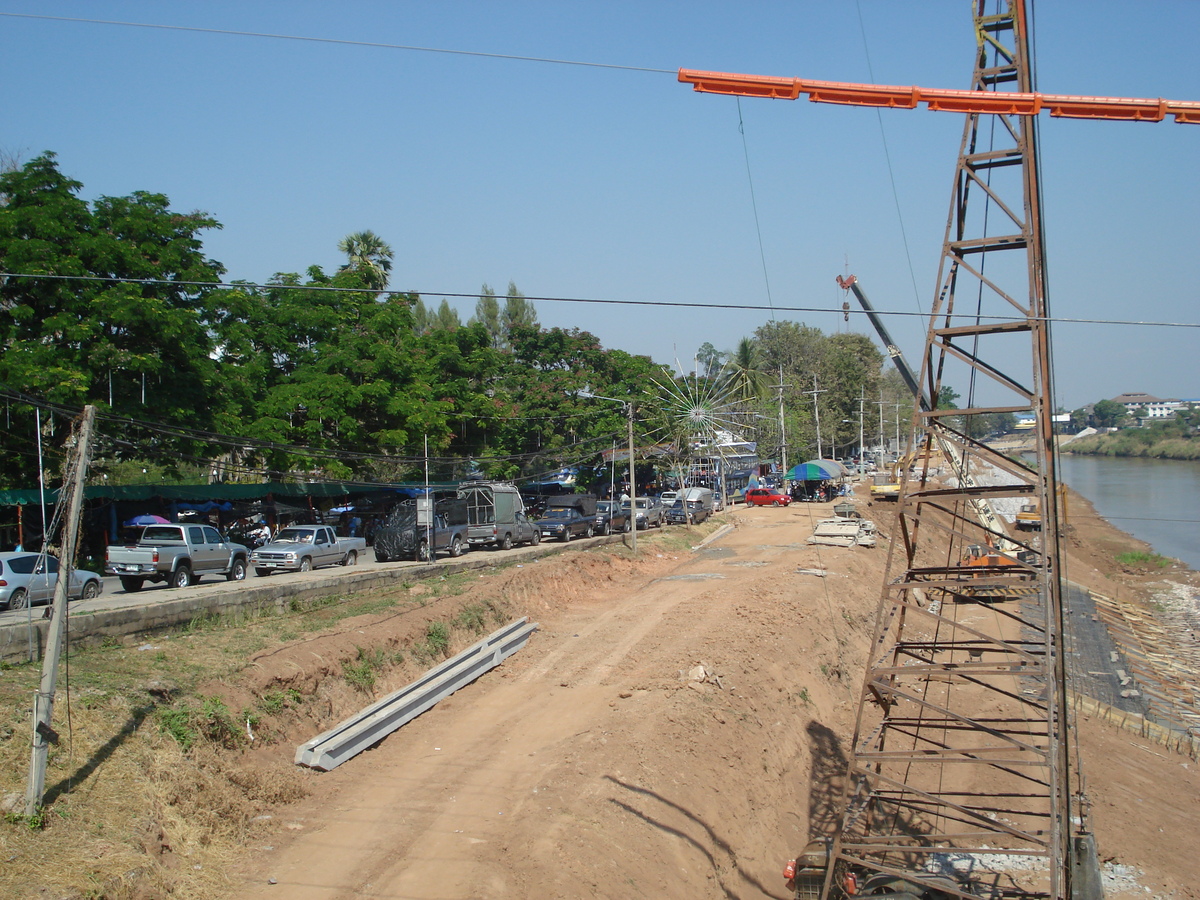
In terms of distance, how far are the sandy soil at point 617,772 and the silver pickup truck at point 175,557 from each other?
777 centimetres

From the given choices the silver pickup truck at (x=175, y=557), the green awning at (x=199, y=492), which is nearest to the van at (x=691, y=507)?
the green awning at (x=199, y=492)

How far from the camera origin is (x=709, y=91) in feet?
29.2

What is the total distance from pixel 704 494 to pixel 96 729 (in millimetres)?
43162

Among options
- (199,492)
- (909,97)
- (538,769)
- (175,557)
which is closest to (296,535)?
(175,557)

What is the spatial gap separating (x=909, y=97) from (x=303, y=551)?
78.6 feet

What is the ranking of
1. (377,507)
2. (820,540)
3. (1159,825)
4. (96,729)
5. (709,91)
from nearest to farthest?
(709,91) < (96,729) < (1159,825) < (820,540) < (377,507)

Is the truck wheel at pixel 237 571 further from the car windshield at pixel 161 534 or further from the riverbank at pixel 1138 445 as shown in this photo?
the riverbank at pixel 1138 445

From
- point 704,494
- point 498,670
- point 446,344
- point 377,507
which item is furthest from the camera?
point 704,494

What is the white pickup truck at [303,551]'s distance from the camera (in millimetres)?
27297

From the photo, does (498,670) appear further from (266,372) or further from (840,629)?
(266,372)

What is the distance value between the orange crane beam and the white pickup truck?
74.5 feet

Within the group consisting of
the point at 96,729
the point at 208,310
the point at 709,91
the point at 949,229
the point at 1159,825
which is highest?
the point at 208,310

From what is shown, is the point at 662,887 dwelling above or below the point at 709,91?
below

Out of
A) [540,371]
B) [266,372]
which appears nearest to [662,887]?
[266,372]
